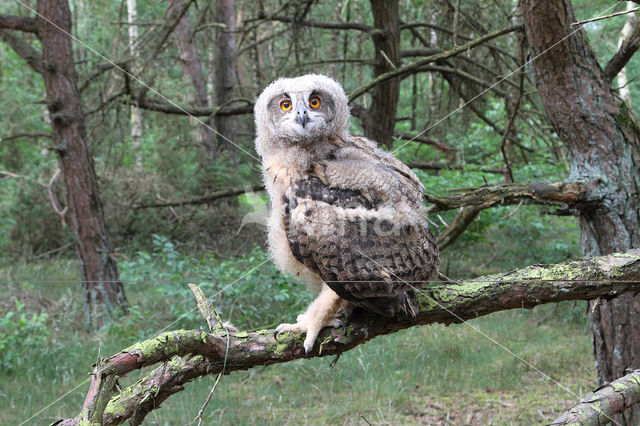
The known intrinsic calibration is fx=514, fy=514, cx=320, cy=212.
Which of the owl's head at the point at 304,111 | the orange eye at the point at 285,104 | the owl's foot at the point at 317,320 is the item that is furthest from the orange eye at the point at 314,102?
the owl's foot at the point at 317,320

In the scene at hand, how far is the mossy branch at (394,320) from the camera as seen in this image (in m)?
1.87

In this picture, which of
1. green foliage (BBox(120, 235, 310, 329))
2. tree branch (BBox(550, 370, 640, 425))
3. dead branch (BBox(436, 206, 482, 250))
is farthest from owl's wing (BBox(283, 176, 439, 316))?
green foliage (BBox(120, 235, 310, 329))

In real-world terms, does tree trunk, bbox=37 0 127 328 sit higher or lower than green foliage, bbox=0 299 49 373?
higher

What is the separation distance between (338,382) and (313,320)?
2.74 m

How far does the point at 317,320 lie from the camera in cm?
232

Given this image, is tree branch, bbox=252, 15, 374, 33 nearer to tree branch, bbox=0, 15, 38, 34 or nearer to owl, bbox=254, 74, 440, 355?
tree branch, bbox=0, 15, 38, 34

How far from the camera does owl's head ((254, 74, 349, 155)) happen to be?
91.1 inches

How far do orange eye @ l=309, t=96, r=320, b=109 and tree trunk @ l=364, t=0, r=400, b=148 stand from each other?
3.77 m

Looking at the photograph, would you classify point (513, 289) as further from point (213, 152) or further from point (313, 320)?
point (213, 152)

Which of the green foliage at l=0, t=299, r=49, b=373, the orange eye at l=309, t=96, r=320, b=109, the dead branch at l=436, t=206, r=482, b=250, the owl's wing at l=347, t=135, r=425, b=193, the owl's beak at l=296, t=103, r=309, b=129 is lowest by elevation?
the green foliage at l=0, t=299, r=49, b=373

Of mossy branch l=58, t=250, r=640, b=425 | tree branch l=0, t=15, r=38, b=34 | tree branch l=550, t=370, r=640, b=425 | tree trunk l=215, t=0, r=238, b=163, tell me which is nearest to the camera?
tree branch l=550, t=370, r=640, b=425

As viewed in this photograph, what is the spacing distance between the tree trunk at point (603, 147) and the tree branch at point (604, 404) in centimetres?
160

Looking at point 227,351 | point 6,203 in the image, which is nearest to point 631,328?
point 227,351

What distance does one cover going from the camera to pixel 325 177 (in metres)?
2.32
